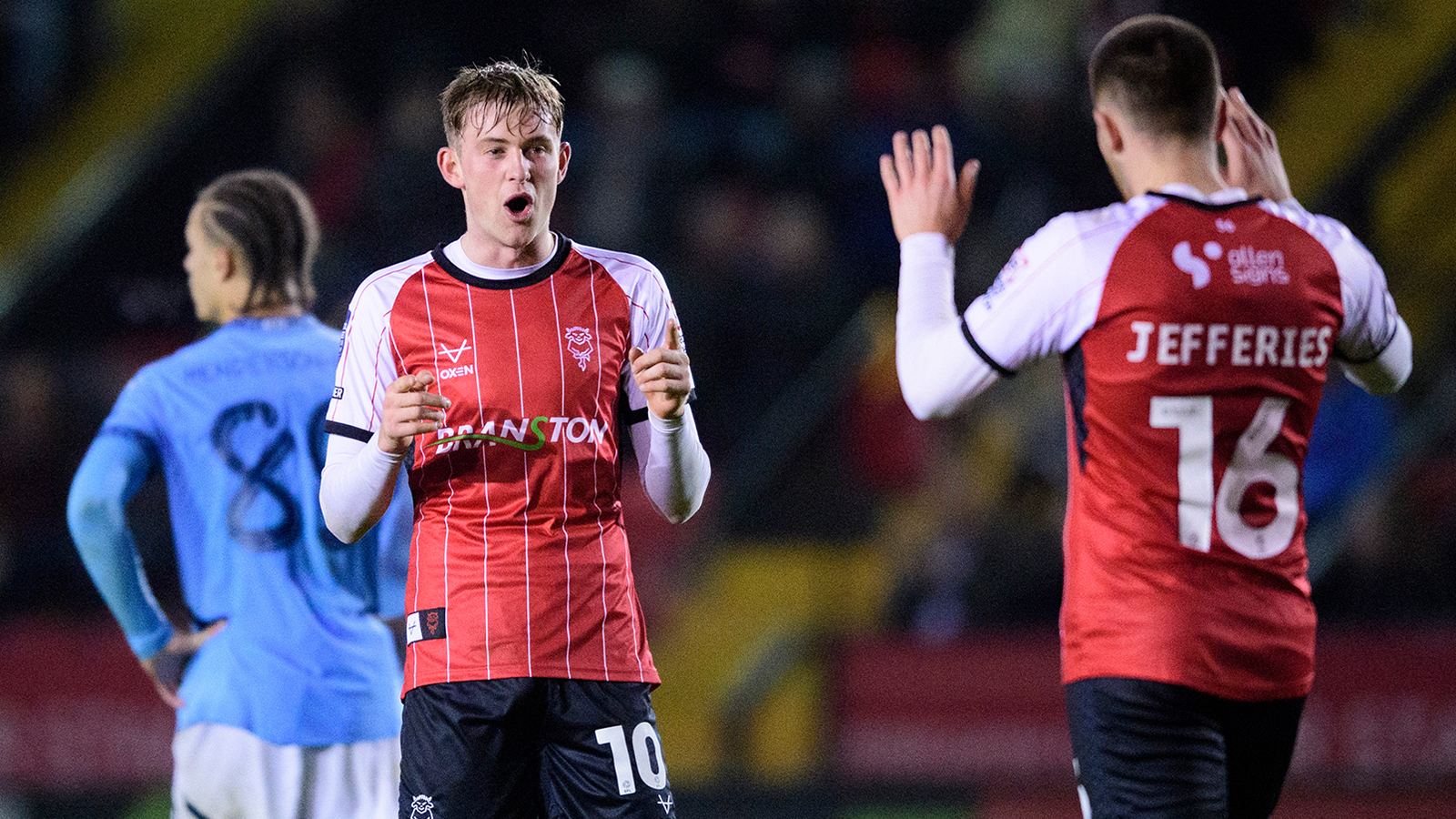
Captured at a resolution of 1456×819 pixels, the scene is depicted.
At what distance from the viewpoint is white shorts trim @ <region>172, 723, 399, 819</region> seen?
3.68 meters

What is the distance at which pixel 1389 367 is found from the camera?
10.00 feet

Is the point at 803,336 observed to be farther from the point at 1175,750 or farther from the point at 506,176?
the point at 1175,750

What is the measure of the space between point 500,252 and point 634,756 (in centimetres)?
104

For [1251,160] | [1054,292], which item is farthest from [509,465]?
[1251,160]

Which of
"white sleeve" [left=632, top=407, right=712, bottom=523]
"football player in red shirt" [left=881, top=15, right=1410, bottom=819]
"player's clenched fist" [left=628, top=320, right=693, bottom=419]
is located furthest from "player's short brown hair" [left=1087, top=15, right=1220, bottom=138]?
"white sleeve" [left=632, top=407, right=712, bottom=523]

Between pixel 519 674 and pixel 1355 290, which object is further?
pixel 519 674

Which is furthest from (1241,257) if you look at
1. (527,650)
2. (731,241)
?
(731,241)

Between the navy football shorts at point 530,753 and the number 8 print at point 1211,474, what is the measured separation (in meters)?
1.10

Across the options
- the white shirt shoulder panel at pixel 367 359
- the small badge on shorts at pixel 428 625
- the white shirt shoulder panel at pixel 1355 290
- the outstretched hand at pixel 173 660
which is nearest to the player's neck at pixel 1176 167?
the white shirt shoulder panel at pixel 1355 290

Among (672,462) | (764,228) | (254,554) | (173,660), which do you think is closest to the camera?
(672,462)

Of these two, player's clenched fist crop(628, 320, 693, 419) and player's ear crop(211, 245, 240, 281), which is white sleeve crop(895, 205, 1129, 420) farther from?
player's ear crop(211, 245, 240, 281)

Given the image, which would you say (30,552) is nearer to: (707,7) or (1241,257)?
(707,7)

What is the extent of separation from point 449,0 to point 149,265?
2730 millimetres

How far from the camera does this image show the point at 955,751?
6949 mm
